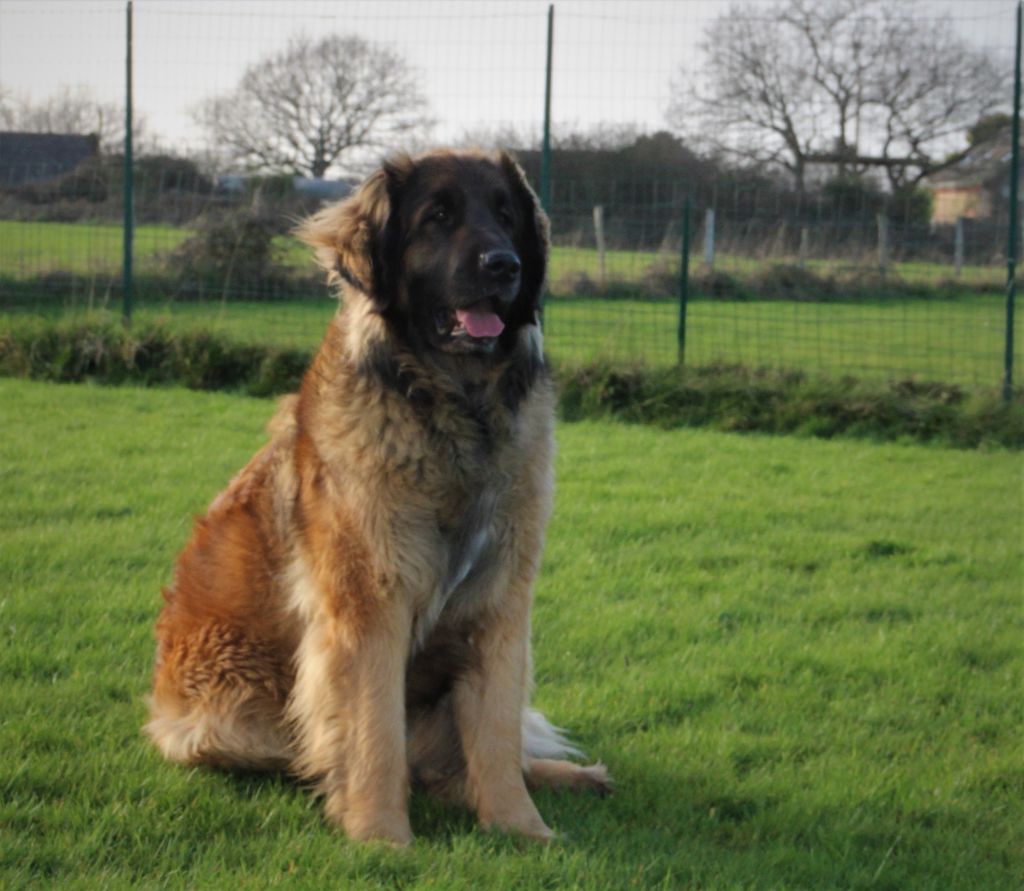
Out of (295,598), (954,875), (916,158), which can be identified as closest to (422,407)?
(295,598)

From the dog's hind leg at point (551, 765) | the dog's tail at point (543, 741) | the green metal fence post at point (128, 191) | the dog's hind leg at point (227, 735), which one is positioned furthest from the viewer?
the green metal fence post at point (128, 191)

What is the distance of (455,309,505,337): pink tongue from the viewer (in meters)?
3.61

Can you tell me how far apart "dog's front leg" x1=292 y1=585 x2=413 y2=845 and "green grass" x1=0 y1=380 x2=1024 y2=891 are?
5.9 inches

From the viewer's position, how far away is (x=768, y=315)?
13.9 metres

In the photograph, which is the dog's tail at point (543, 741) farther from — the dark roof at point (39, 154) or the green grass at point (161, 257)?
the dark roof at point (39, 154)

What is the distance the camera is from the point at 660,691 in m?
4.60

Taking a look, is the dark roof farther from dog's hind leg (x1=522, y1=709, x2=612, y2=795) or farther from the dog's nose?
dog's hind leg (x1=522, y1=709, x2=612, y2=795)

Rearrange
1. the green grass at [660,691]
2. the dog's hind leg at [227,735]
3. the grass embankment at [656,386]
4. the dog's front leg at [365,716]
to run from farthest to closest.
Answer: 1. the grass embankment at [656,386]
2. the dog's hind leg at [227,735]
3. the dog's front leg at [365,716]
4. the green grass at [660,691]

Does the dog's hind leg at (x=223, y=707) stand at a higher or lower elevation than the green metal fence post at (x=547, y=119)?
lower

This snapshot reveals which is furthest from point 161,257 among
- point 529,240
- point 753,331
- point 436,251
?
point 436,251

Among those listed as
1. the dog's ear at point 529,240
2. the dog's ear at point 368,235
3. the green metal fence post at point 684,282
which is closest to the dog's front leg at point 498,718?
the dog's ear at point 529,240

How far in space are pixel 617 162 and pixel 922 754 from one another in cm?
1015

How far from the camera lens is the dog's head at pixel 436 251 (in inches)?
142

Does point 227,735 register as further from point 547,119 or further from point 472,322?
point 547,119
